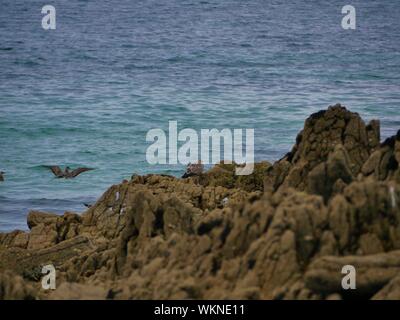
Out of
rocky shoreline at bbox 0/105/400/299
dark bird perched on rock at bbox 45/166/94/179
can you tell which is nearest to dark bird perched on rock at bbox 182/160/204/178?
dark bird perched on rock at bbox 45/166/94/179

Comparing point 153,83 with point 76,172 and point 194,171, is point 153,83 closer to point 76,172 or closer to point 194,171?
point 76,172

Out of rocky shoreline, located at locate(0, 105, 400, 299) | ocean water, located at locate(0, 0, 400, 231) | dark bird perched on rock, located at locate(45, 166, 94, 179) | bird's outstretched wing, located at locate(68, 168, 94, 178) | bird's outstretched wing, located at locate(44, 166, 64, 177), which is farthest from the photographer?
ocean water, located at locate(0, 0, 400, 231)

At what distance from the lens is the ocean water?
52.6 m

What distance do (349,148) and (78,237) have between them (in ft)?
19.0

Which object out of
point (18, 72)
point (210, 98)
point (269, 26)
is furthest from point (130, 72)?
point (269, 26)

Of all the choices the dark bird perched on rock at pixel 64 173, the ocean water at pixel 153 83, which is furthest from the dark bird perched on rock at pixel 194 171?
the dark bird perched on rock at pixel 64 173

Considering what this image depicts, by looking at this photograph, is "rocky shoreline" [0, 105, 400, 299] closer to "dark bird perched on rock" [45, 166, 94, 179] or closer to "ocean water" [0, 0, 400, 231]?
"ocean water" [0, 0, 400, 231]

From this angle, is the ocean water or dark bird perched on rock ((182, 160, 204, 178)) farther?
the ocean water

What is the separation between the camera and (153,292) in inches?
711

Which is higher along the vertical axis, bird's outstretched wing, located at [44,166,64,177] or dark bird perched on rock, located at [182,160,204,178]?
bird's outstretched wing, located at [44,166,64,177]

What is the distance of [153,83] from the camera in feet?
246

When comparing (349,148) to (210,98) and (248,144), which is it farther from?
(210,98)

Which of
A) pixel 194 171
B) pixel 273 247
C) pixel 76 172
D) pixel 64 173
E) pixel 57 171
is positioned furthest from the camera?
pixel 64 173

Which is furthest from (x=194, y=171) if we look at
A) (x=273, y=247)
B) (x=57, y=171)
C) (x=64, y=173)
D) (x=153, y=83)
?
(x=153, y=83)
